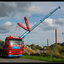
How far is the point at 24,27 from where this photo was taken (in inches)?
1634

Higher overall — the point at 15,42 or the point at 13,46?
the point at 15,42

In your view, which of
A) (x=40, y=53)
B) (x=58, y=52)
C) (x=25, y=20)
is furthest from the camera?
(x=25, y=20)

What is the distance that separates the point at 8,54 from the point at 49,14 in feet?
105

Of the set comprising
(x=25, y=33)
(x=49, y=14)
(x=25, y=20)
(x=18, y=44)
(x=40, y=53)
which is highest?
(x=49, y=14)

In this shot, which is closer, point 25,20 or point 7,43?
point 7,43

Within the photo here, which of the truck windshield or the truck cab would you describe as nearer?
the truck cab

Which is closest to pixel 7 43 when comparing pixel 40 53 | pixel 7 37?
pixel 7 37

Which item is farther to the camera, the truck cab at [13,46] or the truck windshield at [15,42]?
the truck windshield at [15,42]

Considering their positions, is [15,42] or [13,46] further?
[15,42]

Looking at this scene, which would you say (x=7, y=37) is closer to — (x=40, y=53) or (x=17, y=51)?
(x=17, y=51)

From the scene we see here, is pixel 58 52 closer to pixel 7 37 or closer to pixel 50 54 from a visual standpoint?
pixel 50 54

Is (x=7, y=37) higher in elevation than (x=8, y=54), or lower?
higher

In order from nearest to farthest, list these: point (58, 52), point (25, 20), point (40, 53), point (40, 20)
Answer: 1. point (58, 52)
2. point (40, 53)
3. point (25, 20)
4. point (40, 20)

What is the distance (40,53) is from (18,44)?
4.63 m
